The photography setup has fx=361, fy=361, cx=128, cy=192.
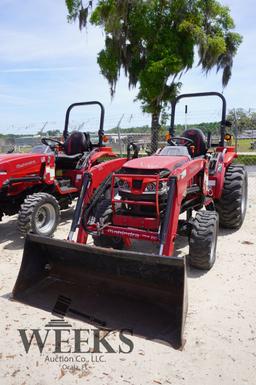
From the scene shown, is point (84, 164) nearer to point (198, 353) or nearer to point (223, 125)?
point (223, 125)

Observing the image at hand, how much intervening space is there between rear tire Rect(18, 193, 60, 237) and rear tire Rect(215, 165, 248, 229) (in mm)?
2458

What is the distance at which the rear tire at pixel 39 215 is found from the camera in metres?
4.87

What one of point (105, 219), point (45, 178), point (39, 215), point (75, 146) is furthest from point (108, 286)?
point (75, 146)

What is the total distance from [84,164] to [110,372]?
14.9ft

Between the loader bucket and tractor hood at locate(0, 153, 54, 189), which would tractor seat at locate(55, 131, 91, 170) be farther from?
the loader bucket

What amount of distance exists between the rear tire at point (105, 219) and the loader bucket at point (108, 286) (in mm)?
714

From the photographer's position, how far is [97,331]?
2.83m

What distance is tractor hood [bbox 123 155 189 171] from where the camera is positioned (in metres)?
3.92

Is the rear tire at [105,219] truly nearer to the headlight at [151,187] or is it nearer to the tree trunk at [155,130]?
the headlight at [151,187]

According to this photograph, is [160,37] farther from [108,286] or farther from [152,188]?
[108,286]

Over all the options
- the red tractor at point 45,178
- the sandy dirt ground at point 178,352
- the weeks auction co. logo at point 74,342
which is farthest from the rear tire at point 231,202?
the weeks auction co. logo at point 74,342

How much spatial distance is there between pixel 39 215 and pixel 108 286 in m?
2.33

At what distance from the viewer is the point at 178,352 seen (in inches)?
101

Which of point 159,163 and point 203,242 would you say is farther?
point 159,163
